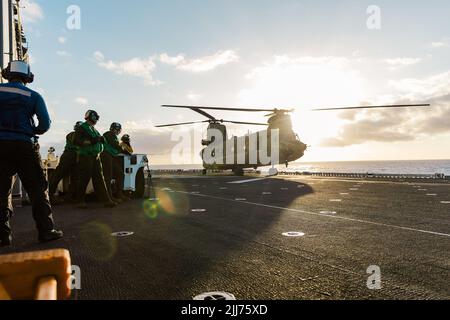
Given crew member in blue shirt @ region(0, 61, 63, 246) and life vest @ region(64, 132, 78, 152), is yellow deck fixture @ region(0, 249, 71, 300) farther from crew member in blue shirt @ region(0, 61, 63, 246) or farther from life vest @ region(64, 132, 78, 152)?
life vest @ region(64, 132, 78, 152)

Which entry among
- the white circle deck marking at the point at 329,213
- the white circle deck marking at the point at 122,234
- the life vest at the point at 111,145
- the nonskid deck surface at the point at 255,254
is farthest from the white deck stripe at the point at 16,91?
the white circle deck marking at the point at 329,213

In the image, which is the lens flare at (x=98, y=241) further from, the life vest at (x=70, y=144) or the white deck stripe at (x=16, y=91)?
the life vest at (x=70, y=144)

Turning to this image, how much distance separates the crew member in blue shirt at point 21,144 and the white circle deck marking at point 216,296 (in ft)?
10.8

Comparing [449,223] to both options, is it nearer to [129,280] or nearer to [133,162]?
[129,280]

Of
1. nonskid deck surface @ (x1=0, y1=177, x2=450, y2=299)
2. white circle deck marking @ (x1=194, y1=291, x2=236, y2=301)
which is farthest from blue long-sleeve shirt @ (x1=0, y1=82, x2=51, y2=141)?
white circle deck marking @ (x1=194, y1=291, x2=236, y2=301)

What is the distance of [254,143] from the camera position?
32.8 m

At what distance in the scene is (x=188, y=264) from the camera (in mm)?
3586

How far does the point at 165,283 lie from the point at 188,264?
0.64 meters

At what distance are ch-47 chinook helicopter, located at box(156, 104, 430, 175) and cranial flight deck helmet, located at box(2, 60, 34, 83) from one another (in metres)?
18.4

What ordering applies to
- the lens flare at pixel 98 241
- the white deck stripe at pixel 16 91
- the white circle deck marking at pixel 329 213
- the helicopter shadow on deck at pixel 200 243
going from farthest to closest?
the white circle deck marking at pixel 329 213 → the white deck stripe at pixel 16 91 → the lens flare at pixel 98 241 → the helicopter shadow on deck at pixel 200 243

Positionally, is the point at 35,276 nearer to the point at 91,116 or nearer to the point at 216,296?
the point at 216,296

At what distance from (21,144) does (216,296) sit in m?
3.75

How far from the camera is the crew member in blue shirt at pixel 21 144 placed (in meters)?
4.59

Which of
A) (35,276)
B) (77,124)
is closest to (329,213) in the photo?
(77,124)
